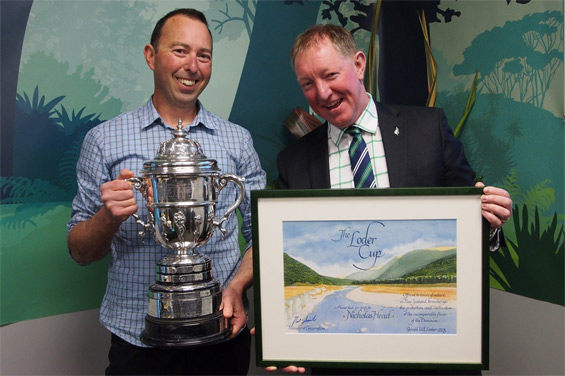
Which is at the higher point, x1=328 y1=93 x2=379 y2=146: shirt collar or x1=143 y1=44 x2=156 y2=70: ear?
x1=143 y1=44 x2=156 y2=70: ear

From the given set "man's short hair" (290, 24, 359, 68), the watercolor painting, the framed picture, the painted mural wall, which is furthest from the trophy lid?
the painted mural wall

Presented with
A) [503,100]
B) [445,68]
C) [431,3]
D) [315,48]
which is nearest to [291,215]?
[315,48]

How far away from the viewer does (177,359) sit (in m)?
1.73

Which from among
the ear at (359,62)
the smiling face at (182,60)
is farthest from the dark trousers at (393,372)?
the smiling face at (182,60)

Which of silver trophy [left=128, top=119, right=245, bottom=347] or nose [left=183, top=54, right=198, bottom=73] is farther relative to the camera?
nose [left=183, top=54, right=198, bottom=73]

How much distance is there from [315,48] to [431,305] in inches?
33.4

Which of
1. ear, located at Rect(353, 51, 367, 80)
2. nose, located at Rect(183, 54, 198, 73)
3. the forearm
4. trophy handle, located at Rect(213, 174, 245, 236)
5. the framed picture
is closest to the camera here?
the framed picture

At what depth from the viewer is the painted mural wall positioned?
7.13 feet

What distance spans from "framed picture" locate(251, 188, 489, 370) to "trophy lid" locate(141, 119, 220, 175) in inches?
6.8

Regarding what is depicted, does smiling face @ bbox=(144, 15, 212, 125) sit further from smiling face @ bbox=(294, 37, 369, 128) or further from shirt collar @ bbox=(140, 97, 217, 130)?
smiling face @ bbox=(294, 37, 369, 128)

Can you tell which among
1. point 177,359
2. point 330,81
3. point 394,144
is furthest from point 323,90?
point 177,359

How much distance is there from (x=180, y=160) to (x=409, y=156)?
29.4 inches

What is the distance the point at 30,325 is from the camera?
2279mm

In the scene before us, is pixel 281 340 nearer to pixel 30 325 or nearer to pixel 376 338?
pixel 376 338
